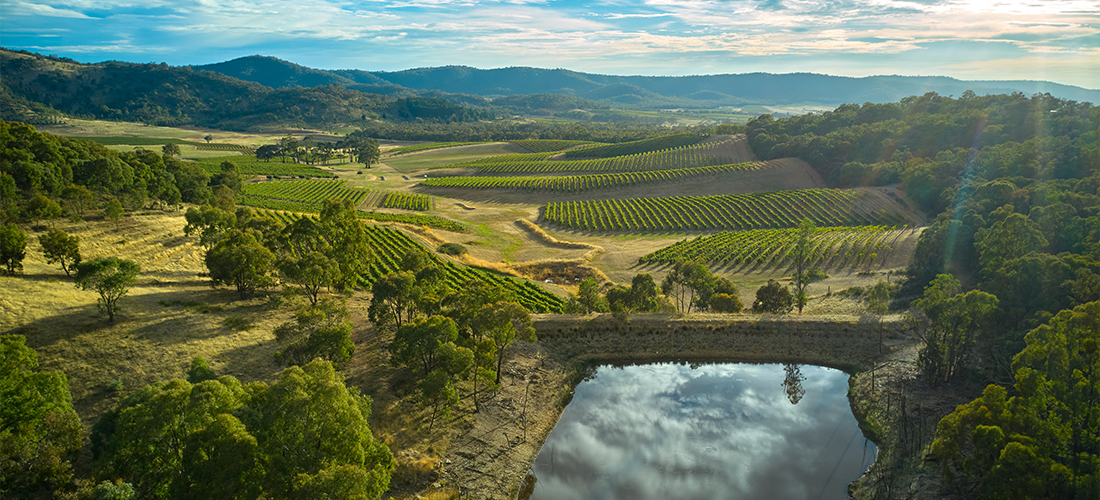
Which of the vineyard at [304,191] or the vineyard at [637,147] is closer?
the vineyard at [304,191]

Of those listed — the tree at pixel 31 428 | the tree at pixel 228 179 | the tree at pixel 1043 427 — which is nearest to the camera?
the tree at pixel 31 428

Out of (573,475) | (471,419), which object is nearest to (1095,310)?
(573,475)

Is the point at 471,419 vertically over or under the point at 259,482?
under

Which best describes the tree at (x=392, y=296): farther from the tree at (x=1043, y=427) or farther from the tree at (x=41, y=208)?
the tree at (x=1043, y=427)

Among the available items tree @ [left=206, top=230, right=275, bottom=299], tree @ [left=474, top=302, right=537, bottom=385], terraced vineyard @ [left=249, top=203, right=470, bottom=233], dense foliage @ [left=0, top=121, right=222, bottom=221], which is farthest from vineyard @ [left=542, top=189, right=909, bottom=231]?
tree @ [left=206, top=230, right=275, bottom=299]

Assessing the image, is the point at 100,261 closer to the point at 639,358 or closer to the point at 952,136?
the point at 639,358

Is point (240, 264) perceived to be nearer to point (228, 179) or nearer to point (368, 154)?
point (228, 179)

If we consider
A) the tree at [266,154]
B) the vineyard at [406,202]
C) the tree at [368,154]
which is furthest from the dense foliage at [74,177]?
the tree at [266,154]
